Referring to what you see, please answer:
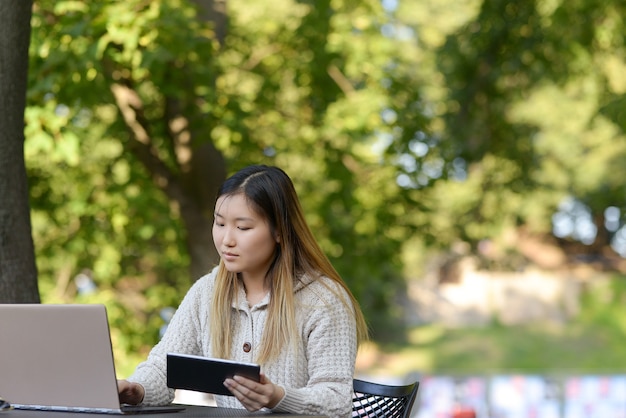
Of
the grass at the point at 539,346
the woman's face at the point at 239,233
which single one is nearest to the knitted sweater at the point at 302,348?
the woman's face at the point at 239,233

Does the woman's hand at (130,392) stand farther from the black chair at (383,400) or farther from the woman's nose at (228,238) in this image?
the black chair at (383,400)

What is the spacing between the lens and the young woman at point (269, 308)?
2.57 metres

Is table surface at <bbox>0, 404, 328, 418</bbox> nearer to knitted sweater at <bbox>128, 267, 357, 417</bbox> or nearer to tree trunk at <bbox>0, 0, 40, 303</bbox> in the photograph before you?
knitted sweater at <bbox>128, 267, 357, 417</bbox>

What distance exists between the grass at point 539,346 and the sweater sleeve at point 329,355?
2494 centimetres

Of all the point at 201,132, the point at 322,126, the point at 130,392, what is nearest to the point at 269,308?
the point at 130,392

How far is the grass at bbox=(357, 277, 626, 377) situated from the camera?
27.1 m

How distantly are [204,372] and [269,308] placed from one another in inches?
18.9

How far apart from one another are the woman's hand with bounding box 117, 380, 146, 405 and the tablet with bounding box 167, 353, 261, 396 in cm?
29

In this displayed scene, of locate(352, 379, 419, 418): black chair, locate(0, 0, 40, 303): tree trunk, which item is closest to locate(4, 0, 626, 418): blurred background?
locate(0, 0, 40, 303): tree trunk

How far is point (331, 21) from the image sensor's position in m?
8.38

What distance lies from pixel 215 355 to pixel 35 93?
3255 mm

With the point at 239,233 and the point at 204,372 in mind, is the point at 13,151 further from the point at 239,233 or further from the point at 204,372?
the point at 204,372

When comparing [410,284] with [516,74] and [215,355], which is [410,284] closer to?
[516,74]

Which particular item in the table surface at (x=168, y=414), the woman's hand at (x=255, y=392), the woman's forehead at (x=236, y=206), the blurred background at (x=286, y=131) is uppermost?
the blurred background at (x=286, y=131)
